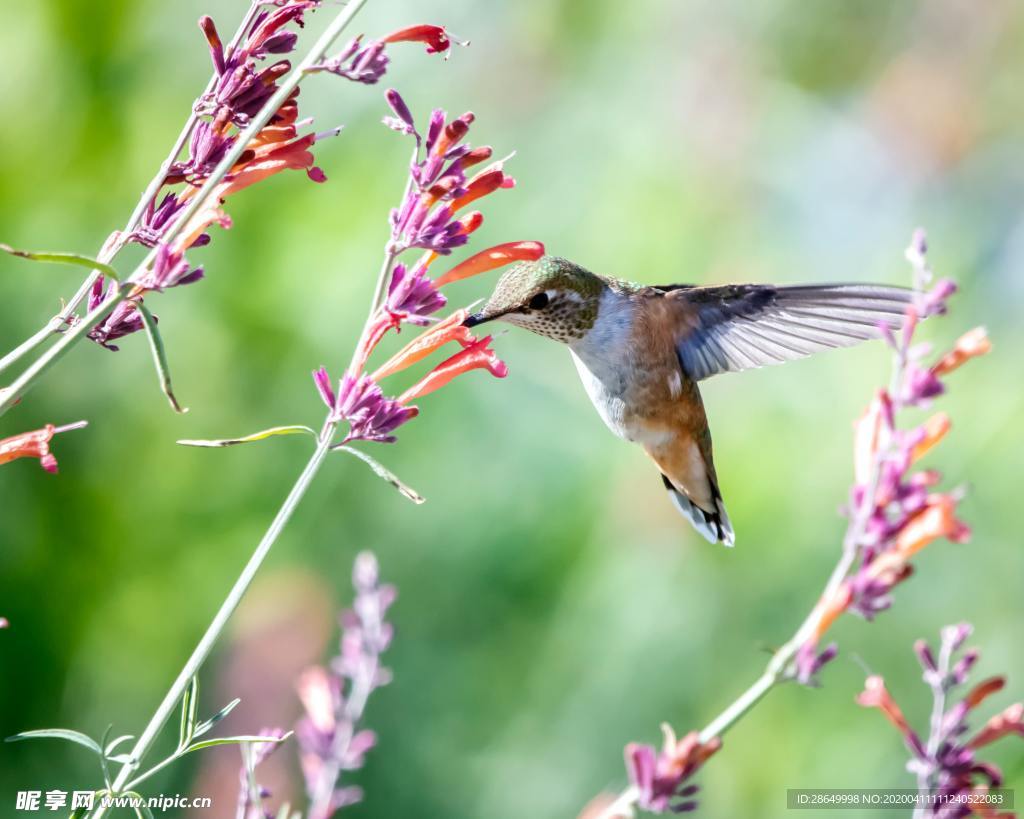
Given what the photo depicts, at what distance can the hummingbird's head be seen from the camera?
2.87 metres

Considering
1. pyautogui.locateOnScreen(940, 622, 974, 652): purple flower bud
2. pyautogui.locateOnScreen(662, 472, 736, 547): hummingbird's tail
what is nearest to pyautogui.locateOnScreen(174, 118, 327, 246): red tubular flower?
pyautogui.locateOnScreen(940, 622, 974, 652): purple flower bud

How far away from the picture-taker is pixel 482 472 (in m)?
6.18

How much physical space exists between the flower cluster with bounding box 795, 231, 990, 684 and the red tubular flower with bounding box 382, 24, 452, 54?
80 centimetres

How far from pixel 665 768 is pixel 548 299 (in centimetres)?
150

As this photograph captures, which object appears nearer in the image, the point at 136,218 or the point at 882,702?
the point at 136,218

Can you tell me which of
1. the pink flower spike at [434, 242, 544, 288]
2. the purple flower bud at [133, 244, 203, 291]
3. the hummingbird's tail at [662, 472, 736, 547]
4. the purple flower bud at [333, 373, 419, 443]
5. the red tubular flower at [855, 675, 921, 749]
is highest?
the pink flower spike at [434, 242, 544, 288]

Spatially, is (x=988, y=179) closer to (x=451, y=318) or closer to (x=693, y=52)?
(x=693, y=52)

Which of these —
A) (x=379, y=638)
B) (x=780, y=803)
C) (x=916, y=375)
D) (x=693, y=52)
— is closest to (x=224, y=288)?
(x=693, y=52)

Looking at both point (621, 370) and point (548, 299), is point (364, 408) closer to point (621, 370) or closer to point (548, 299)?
point (548, 299)

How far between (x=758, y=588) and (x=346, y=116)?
328cm

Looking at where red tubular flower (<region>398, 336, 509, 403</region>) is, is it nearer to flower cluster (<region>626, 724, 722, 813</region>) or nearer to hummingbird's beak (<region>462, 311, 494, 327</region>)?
hummingbird's beak (<region>462, 311, 494, 327</region>)

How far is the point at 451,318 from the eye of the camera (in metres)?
2.11

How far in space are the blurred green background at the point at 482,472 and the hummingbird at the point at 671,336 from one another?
190cm

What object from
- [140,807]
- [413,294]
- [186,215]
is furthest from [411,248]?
[140,807]
